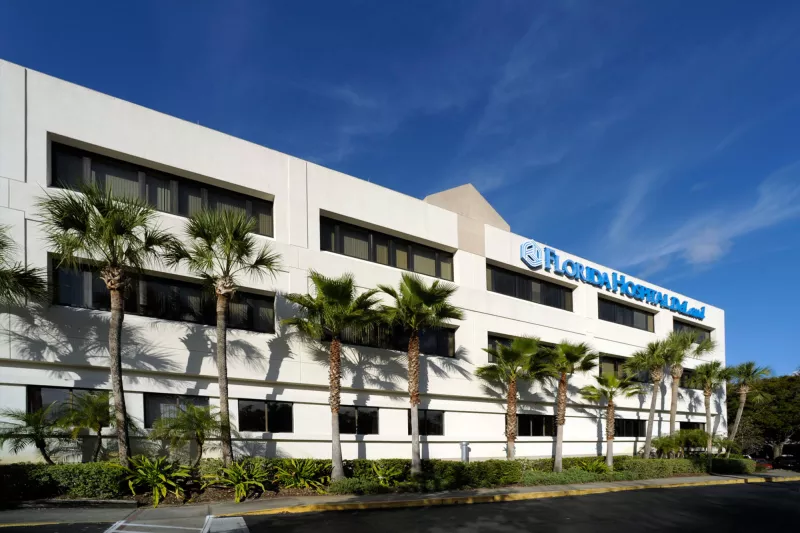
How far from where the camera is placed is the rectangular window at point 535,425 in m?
30.8

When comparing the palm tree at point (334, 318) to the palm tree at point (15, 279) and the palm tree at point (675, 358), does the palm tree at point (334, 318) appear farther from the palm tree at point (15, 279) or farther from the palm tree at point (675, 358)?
the palm tree at point (675, 358)

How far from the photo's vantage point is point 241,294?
21.4 m

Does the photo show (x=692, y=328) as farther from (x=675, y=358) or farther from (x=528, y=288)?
(x=528, y=288)

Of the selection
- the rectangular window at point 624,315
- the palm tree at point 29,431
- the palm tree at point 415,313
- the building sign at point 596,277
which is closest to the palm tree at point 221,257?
the palm tree at point 29,431

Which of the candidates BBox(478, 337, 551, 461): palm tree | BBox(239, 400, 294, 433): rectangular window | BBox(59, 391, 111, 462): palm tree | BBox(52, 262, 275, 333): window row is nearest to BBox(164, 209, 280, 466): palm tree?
BBox(52, 262, 275, 333): window row

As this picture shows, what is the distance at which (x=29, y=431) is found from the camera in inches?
619

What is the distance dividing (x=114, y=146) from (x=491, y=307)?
1756 centimetres

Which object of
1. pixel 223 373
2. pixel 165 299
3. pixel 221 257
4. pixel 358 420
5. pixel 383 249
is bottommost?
pixel 358 420

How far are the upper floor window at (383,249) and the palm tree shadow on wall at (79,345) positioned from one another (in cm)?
762

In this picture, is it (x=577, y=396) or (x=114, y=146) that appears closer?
(x=114, y=146)

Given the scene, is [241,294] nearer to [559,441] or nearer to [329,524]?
[329,524]

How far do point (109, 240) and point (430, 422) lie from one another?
1520cm

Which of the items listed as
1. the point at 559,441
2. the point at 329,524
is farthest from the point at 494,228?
the point at 329,524

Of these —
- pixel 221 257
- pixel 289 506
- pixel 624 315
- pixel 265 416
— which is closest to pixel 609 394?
pixel 624 315
